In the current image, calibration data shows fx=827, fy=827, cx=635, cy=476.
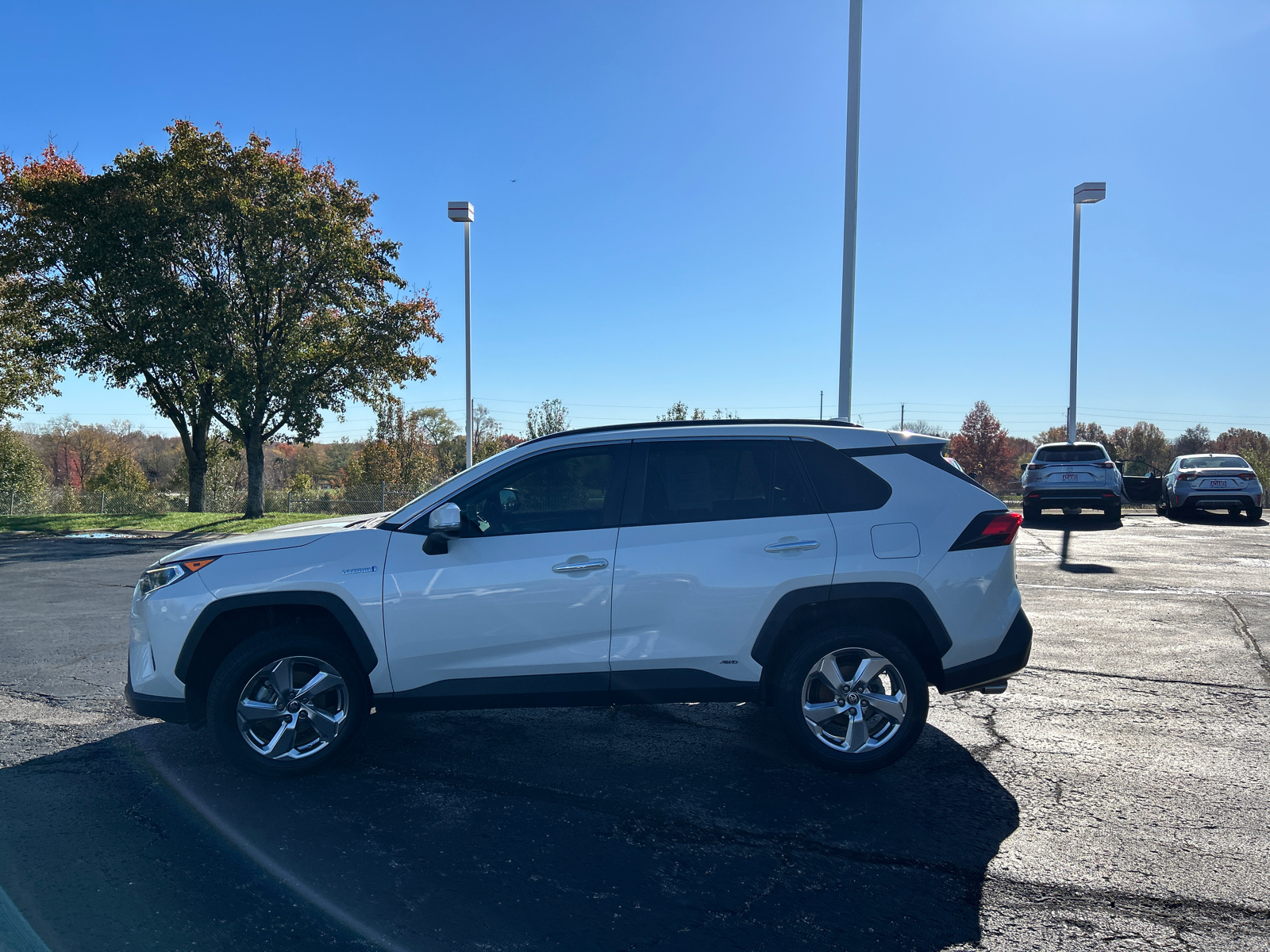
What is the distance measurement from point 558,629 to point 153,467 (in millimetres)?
103974

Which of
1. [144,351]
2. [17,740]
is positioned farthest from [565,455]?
[144,351]

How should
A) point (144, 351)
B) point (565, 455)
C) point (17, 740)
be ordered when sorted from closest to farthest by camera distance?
1. point (565, 455)
2. point (17, 740)
3. point (144, 351)

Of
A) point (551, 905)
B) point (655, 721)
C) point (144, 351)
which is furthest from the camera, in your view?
point (144, 351)

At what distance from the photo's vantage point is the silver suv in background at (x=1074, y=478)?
60.0ft

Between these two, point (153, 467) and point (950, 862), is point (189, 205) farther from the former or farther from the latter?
point (153, 467)

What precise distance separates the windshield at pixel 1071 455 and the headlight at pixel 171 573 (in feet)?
59.9

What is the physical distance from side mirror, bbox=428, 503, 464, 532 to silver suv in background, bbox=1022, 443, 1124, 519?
57.1 feet

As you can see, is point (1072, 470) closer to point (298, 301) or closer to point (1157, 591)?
point (1157, 591)

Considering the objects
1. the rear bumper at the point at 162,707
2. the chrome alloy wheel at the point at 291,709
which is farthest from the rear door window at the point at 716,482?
the rear bumper at the point at 162,707

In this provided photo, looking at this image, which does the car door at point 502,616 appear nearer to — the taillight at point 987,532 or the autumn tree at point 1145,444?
the taillight at point 987,532

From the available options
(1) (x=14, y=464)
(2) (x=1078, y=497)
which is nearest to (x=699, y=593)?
(2) (x=1078, y=497)

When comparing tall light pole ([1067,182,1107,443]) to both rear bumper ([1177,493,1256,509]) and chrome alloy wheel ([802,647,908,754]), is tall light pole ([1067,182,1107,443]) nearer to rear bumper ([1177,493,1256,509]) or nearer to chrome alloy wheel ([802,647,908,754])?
rear bumper ([1177,493,1256,509])

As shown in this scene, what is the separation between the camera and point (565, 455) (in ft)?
14.7

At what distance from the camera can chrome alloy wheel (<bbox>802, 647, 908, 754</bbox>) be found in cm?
427
